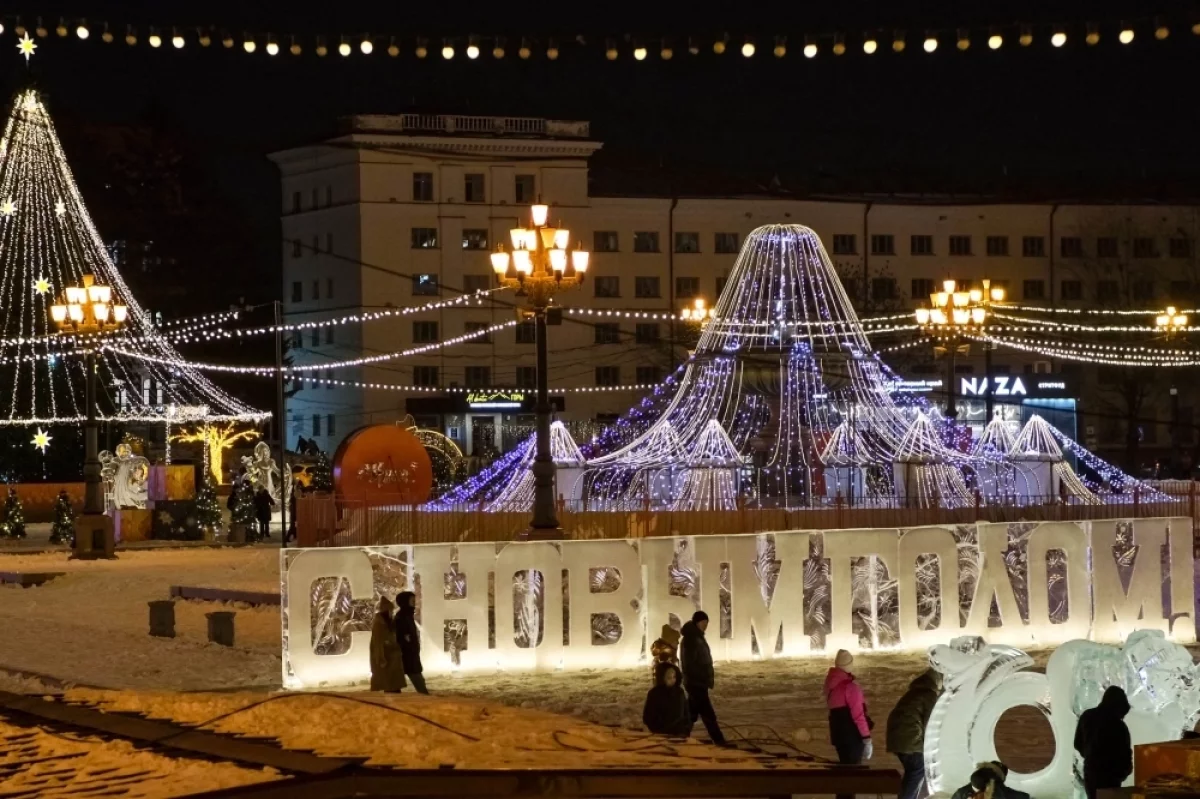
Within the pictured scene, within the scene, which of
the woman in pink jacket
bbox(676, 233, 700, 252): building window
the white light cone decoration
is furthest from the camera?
bbox(676, 233, 700, 252): building window

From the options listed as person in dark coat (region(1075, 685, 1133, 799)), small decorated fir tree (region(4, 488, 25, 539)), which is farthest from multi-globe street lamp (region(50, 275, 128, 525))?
person in dark coat (region(1075, 685, 1133, 799))

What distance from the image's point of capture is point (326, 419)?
72.1 meters

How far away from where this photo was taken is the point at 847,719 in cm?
1255

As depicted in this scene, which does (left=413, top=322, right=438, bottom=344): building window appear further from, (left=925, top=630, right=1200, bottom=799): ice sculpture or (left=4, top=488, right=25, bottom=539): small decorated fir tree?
(left=925, top=630, right=1200, bottom=799): ice sculpture

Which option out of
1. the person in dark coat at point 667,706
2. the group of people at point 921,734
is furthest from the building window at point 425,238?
the group of people at point 921,734

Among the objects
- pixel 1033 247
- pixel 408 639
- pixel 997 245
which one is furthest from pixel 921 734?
pixel 1033 247

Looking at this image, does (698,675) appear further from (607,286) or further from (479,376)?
(607,286)

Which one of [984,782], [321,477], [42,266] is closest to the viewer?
[984,782]

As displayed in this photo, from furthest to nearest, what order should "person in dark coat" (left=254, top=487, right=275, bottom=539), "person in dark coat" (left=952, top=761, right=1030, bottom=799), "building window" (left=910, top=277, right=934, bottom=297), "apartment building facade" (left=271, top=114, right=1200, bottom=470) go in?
"building window" (left=910, top=277, right=934, bottom=297)
"apartment building facade" (left=271, top=114, right=1200, bottom=470)
"person in dark coat" (left=254, top=487, right=275, bottom=539)
"person in dark coat" (left=952, top=761, right=1030, bottom=799)

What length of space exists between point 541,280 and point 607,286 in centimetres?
5029

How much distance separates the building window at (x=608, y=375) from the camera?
73438mm

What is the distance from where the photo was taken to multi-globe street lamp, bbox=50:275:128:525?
3406cm

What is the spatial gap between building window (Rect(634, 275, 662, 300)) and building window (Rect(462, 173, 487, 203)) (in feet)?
23.0

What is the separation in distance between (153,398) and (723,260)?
23.3 m
